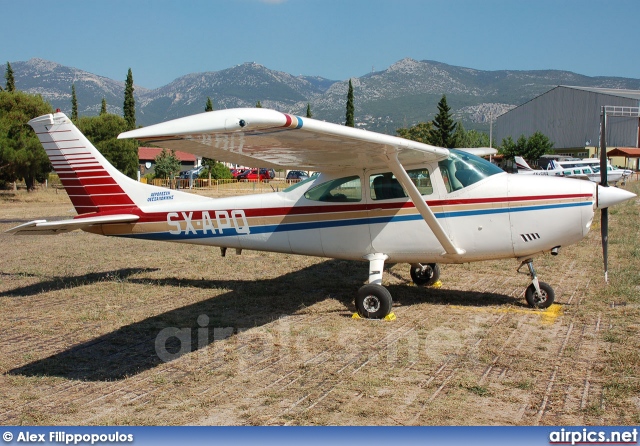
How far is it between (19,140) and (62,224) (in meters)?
29.5

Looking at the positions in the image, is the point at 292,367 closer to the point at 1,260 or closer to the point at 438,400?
the point at 438,400

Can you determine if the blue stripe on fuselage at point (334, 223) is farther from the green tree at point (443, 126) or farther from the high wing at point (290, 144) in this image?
the green tree at point (443, 126)

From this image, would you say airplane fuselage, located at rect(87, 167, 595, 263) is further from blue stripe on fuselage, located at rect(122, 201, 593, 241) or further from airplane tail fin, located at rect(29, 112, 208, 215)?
airplane tail fin, located at rect(29, 112, 208, 215)

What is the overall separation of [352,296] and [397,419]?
16.7ft

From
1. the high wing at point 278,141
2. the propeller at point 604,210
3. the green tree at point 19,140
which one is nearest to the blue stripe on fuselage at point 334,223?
the propeller at point 604,210

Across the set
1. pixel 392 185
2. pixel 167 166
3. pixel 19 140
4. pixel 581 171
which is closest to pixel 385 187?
pixel 392 185

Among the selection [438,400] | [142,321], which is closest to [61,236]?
[142,321]

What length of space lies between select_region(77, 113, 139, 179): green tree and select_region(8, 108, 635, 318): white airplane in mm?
38391

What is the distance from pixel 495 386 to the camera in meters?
5.33

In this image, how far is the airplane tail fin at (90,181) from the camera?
10.1 metres

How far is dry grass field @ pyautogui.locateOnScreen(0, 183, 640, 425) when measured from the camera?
4855 mm

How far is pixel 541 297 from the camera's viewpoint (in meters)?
8.48

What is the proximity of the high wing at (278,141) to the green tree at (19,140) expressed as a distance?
30.0 metres

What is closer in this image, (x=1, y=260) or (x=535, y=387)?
(x=535, y=387)
